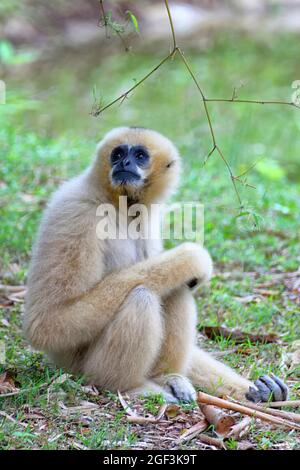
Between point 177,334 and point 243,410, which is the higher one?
point 177,334

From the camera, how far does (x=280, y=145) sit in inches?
468

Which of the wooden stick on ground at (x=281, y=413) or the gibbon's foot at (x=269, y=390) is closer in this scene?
the wooden stick on ground at (x=281, y=413)

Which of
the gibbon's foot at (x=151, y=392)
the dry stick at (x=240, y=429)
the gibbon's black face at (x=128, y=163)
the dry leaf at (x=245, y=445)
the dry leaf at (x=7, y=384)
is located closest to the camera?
the dry leaf at (x=245, y=445)

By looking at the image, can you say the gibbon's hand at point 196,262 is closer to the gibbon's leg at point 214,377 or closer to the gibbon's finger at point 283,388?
the gibbon's leg at point 214,377

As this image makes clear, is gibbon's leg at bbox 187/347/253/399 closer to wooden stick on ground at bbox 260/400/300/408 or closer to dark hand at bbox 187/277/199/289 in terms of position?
wooden stick on ground at bbox 260/400/300/408

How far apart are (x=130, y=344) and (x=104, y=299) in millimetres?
312

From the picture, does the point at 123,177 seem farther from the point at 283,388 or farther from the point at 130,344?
the point at 283,388

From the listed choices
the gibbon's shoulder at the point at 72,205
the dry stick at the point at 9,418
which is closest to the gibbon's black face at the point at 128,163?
the gibbon's shoulder at the point at 72,205

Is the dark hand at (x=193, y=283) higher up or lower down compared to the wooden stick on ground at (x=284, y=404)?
higher up

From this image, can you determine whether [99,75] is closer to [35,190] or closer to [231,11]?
[35,190]

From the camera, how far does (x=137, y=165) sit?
5219mm

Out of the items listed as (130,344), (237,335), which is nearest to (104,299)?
(130,344)

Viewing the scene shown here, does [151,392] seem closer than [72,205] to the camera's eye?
Yes

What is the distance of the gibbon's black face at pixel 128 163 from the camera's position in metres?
5.08
